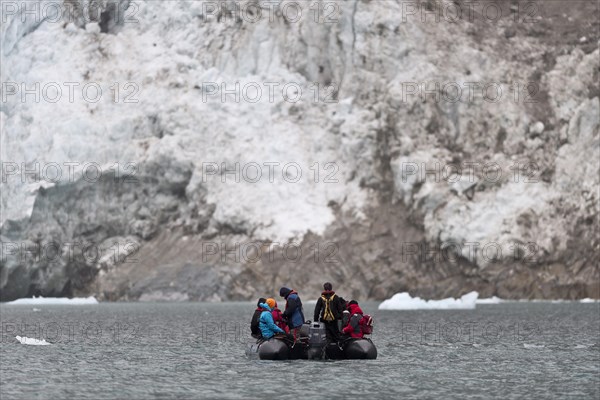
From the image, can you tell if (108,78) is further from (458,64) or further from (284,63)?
(458,64)

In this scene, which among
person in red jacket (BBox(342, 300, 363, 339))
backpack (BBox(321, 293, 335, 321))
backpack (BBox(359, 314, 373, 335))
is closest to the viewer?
backpack (BBox(321, 293, 335, 321))

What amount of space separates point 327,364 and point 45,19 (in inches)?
3222

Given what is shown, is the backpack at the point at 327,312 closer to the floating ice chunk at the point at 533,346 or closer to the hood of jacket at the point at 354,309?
the hood of jacket at the point at 354,309

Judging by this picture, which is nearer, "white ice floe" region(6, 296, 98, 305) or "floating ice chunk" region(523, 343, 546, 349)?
"floating ice chunk" region(523, 343, 546, 349)

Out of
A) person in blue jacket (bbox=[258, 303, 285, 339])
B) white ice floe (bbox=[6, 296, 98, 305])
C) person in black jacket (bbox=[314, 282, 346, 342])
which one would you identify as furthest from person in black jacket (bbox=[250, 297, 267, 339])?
white ice floe (bbox=[6, 296, 98, 305])

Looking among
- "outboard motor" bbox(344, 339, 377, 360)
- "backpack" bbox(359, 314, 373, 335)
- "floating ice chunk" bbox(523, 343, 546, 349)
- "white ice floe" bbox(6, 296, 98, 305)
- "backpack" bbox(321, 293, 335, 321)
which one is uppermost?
"backpack" bbox(321, 293, 335, 321)

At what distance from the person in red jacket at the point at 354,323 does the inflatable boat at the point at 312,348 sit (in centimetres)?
21

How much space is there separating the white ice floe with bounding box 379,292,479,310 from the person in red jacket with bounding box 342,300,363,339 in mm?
46134

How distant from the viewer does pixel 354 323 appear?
31828 millimetres

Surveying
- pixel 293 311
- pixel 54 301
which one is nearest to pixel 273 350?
pixel 293 311

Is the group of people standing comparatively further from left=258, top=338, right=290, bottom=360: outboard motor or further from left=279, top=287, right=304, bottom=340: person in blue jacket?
left=258, top=338, right=290, bottom=360: outboard motor

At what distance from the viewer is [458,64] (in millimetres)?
96938

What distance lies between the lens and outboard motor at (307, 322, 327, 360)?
3164 centimetres

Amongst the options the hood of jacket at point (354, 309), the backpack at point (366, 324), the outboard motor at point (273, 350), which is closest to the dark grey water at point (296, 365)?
the outboard motor at point (273, 350)
